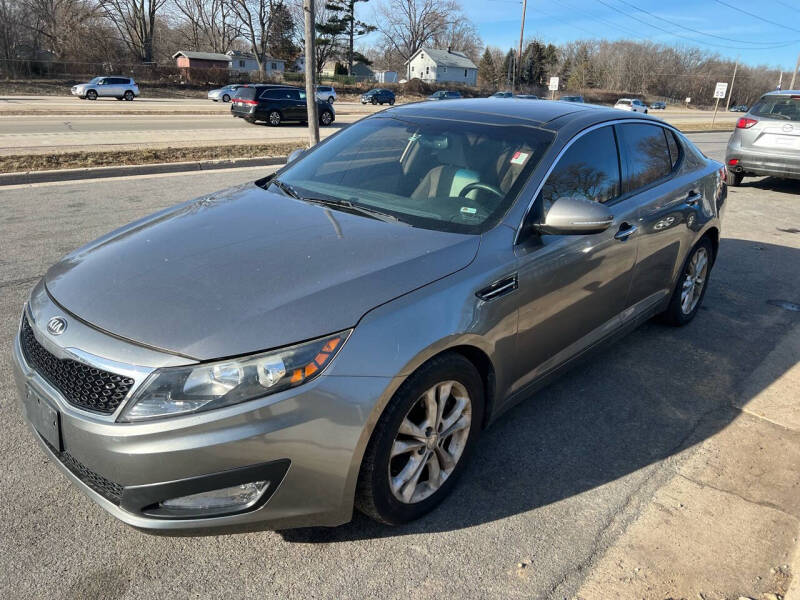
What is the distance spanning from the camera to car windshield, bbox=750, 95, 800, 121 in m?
10.6

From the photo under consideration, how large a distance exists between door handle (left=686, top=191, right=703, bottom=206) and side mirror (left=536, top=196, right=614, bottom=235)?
1.82 m

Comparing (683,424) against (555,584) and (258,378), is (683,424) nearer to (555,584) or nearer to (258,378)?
(555,584)

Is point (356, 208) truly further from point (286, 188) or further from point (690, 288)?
point (690, 288)

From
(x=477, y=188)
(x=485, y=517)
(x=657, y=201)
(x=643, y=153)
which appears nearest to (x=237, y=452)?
(x=485, y=517)

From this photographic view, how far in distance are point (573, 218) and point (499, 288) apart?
1.66 ft

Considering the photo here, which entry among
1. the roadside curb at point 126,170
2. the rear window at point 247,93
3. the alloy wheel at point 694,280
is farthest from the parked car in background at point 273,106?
the alloy wheel at point 694,280

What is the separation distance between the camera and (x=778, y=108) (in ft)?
35.8

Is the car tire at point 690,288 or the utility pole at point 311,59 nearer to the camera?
the car tire at point 690,288

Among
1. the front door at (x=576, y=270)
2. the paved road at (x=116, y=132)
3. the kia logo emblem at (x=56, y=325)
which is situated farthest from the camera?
the paved road at (x=116, y=132)

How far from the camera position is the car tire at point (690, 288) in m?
4.58

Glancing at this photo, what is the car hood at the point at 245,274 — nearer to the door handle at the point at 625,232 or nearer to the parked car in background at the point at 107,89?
the door handle at the point at 625,232

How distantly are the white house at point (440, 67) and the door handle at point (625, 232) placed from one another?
93.4 meters

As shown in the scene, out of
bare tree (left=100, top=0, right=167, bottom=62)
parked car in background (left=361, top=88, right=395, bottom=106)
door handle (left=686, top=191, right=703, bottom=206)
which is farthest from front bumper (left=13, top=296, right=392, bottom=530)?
bare tree (left=100, top=0, right=167, bottom=62)

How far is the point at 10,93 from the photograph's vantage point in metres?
39.2
